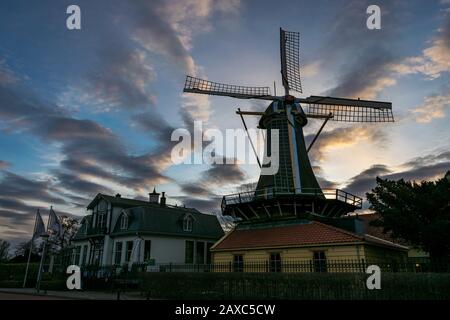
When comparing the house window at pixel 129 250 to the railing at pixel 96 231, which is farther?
the railing at pixel 96 231

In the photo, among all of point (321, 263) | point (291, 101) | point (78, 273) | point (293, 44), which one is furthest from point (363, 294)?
point (293, 44)

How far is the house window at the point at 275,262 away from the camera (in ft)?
70.9

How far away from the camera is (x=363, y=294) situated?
48.3ft

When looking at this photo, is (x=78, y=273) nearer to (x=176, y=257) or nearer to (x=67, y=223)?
(x=176, y=257)

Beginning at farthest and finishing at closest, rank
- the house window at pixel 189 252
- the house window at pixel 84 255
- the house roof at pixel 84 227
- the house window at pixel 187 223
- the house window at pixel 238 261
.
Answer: the house roof at pixel 84 227 → the house window at pixel 84 255 → the house window at pixel 187 223 → the house window at pixel 189 252 → the house window at pixel 238 261

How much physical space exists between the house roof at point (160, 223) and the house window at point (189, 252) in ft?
3.40

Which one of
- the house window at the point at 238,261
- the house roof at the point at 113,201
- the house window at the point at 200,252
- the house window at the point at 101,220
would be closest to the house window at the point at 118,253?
the house window at the point at 101,220

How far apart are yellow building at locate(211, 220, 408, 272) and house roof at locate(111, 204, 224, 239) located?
9527mm

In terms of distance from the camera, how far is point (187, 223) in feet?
120

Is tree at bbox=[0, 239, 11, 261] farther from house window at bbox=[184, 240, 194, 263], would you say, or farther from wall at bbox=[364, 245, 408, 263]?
wall at bbox=[364, 245, 408, 263]

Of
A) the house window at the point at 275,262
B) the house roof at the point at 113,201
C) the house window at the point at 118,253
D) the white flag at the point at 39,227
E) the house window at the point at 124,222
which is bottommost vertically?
the house window at the point at 275,262

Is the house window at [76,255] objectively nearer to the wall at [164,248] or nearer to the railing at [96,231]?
the railing at [96,231]

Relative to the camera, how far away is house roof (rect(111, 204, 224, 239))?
3275 cm

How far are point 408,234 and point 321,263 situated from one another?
5.38 metres
